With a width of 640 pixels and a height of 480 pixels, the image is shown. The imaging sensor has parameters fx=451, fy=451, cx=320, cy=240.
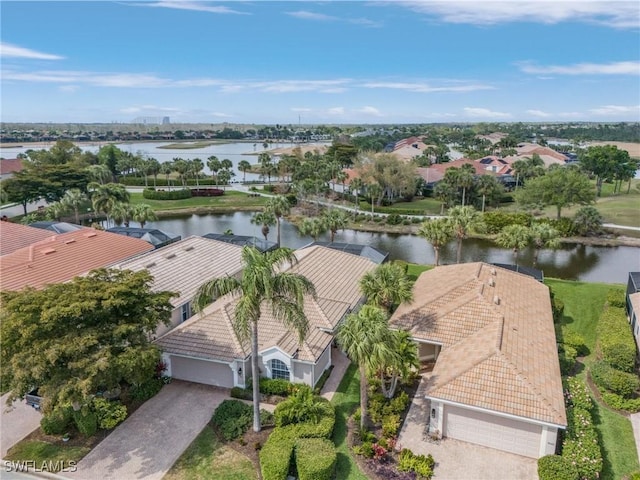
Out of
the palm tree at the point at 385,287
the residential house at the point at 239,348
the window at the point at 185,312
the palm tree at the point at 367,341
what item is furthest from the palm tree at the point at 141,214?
the palm tree at the point at 367,341

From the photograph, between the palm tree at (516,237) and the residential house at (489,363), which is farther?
the palm tree at (516,237)

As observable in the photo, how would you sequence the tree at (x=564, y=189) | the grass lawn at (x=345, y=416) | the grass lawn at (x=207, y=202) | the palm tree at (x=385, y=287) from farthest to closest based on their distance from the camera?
1. the grass lawn at (x=207, y=202)
2. the tree at (x=564, y=189)
3. the palm tree at (x=385, y=287)
4. the grass lawn at (x=345, y=416)

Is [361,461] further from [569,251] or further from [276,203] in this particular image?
[569,251]

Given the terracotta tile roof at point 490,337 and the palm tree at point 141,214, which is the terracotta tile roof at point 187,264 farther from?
the palm tree at point 141,214

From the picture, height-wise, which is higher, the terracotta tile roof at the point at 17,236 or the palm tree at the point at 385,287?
the palm tree at the point at 385,287

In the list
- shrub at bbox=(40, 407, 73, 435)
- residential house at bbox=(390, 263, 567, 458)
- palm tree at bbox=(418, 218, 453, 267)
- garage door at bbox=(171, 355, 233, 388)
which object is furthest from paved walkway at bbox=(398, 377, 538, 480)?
palm tree at bbox=(418, 218, 453, 267)

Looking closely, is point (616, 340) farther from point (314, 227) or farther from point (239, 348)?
point (314, 227)

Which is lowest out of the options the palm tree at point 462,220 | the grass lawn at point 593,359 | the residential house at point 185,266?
the grass lawn at point 593,359
